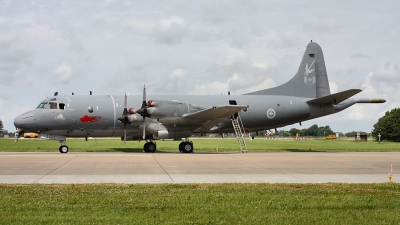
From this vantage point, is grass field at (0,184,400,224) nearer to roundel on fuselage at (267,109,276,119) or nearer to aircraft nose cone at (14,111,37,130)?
aircraft nose cone at (14,111,37,130)

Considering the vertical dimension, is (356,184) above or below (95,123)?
below

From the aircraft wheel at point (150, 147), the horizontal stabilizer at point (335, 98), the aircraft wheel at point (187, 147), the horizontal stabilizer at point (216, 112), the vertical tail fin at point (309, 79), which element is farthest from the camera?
the vertical tail fin at point (309, 79)

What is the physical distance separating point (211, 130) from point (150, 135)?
455 centimetres

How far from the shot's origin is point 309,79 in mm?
36438

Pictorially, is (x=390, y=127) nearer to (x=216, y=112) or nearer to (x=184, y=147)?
(x=184, y=147)

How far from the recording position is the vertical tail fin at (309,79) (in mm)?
36156

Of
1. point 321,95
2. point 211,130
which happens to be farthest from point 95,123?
point 321,95

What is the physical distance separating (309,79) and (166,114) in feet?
43.4

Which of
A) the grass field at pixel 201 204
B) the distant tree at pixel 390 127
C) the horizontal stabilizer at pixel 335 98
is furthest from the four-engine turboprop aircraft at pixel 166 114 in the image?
the distant tree at pixel 390 127

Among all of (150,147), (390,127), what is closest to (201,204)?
(150,147)

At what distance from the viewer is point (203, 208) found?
949 cm

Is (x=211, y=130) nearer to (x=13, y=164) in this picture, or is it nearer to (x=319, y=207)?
(x=13, y=164)

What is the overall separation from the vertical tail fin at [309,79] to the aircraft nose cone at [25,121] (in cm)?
1713

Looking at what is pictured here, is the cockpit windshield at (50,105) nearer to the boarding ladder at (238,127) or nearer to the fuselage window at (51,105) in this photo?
the fuselage window at (51,105)
